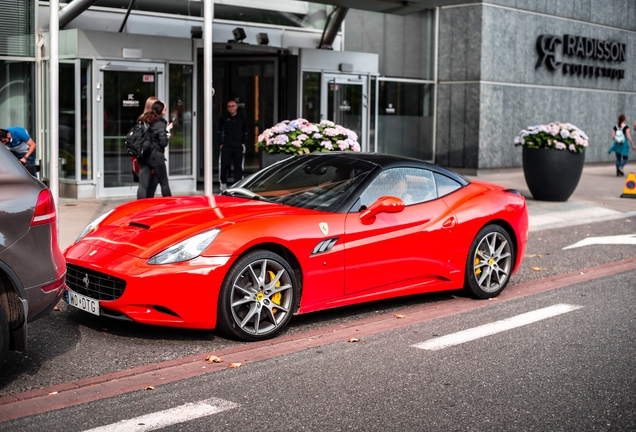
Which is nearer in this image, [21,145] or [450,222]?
[450,222]

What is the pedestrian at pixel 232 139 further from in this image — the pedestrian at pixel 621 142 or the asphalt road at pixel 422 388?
the pedestrian at pixel 621 142

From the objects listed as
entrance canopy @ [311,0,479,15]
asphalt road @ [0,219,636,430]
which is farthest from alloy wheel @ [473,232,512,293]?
entrance canopy @ [311,0,479,15]

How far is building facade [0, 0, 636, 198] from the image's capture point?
16156mm

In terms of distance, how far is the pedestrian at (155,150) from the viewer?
12453mm

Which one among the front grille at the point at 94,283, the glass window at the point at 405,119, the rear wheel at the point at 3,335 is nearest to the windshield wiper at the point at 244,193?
the front grille at the point at 94,283

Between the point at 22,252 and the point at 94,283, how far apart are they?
1.16 m

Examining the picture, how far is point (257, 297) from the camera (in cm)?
636

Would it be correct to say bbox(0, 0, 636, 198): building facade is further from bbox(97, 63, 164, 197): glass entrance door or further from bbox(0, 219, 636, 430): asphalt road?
bbox(0, 219, 636, 430): asphalt road

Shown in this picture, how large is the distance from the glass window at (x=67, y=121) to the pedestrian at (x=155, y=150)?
3.88m

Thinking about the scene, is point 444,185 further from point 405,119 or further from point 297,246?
point 405,119

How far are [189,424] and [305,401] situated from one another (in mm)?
747

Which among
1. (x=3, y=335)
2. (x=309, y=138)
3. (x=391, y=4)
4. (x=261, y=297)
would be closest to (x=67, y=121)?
(x=309, y=138)

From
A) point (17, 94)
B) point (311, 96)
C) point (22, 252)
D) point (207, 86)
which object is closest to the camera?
point (22, 252)

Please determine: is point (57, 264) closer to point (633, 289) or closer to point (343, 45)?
point (633, 289)
